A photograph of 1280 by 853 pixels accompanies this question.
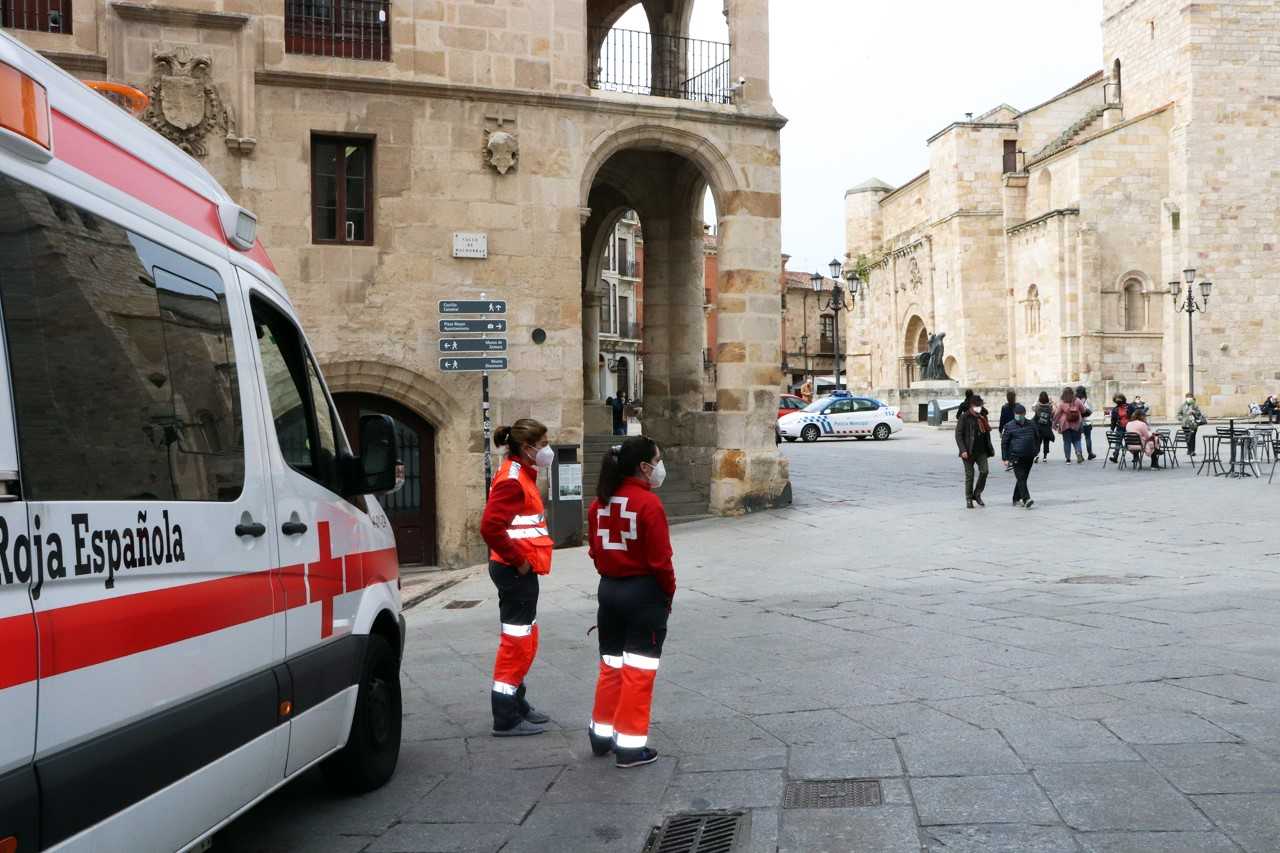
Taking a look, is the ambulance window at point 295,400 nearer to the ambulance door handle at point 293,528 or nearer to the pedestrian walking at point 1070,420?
the ambulance door handle at point 293,528

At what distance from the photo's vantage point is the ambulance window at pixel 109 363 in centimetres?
261

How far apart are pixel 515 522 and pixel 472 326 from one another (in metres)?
8.35

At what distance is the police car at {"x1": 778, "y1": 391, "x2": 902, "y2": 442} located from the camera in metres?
36.8

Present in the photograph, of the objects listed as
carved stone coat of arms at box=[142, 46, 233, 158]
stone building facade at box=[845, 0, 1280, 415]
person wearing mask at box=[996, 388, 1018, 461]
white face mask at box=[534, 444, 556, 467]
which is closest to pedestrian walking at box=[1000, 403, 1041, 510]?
person wearing mask at box=[996, 388, 1018, 461]

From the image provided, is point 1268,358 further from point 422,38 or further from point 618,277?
point 422,38

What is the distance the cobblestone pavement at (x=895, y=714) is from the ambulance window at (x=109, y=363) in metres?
1.90

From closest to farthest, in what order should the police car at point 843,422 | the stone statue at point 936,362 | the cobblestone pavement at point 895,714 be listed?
the cobblestone pavement at point 895,714
the police car at point 843,422
the stone statue at point 936,362

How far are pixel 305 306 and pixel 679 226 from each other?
818 centimetres

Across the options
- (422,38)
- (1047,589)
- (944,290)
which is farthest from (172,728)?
(944,290)

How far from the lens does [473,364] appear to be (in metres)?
14.1

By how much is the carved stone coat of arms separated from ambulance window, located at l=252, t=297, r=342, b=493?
10225 millimetres

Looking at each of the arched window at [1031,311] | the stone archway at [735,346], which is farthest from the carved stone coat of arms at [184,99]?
the arched window at [1031,311]

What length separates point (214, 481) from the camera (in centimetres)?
351

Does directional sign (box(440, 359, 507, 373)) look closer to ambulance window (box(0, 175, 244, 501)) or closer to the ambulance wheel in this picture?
the ambulance wheel
